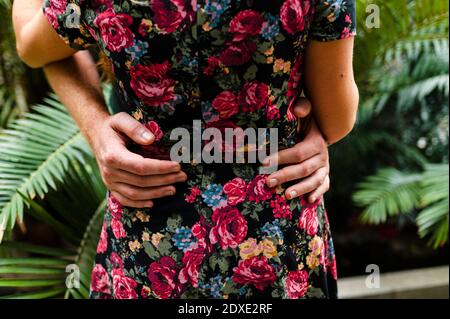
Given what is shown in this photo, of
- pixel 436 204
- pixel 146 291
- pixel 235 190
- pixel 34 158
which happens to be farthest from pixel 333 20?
pixel 436 204

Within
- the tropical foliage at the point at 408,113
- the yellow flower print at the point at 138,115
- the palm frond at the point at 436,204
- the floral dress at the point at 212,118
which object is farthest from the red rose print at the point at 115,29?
the palm frond at the point at 436,204

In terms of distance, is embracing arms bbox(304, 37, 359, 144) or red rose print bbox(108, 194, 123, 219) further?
red rose print bbox(108, 194, 123, 219)

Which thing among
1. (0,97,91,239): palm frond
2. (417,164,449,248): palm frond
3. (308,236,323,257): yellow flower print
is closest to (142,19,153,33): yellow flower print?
(308,236,323,257): yellow flower print

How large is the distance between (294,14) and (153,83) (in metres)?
0.20

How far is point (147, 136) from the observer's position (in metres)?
0.67

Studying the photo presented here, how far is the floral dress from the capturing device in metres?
0.58

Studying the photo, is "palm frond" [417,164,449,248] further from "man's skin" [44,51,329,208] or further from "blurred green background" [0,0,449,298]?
"man's skin" [44,51,329,208]

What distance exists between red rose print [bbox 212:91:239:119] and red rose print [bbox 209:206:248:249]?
5.5 inches

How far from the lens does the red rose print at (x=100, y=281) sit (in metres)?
0.85

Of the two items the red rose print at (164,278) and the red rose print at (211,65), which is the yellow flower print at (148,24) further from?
the red rose print at (164,278)

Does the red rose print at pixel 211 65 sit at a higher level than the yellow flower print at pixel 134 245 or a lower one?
higher

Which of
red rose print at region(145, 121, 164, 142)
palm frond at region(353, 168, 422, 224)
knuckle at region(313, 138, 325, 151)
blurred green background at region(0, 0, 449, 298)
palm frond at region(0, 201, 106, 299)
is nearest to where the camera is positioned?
red rose print at region(145, 121, 164, 142)

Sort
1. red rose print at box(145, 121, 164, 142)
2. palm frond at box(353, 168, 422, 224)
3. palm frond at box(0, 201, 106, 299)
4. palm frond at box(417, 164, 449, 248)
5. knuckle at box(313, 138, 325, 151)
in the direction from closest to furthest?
red rose print at box(145, 121, 164, 142)
knuckle at box(313, 138, 325, 151)
palm frond at box(0, 201, 106, 299)
palm frond at box(417, 164, 449, 248)
palm frond at box(353, 168, 422, 224)
